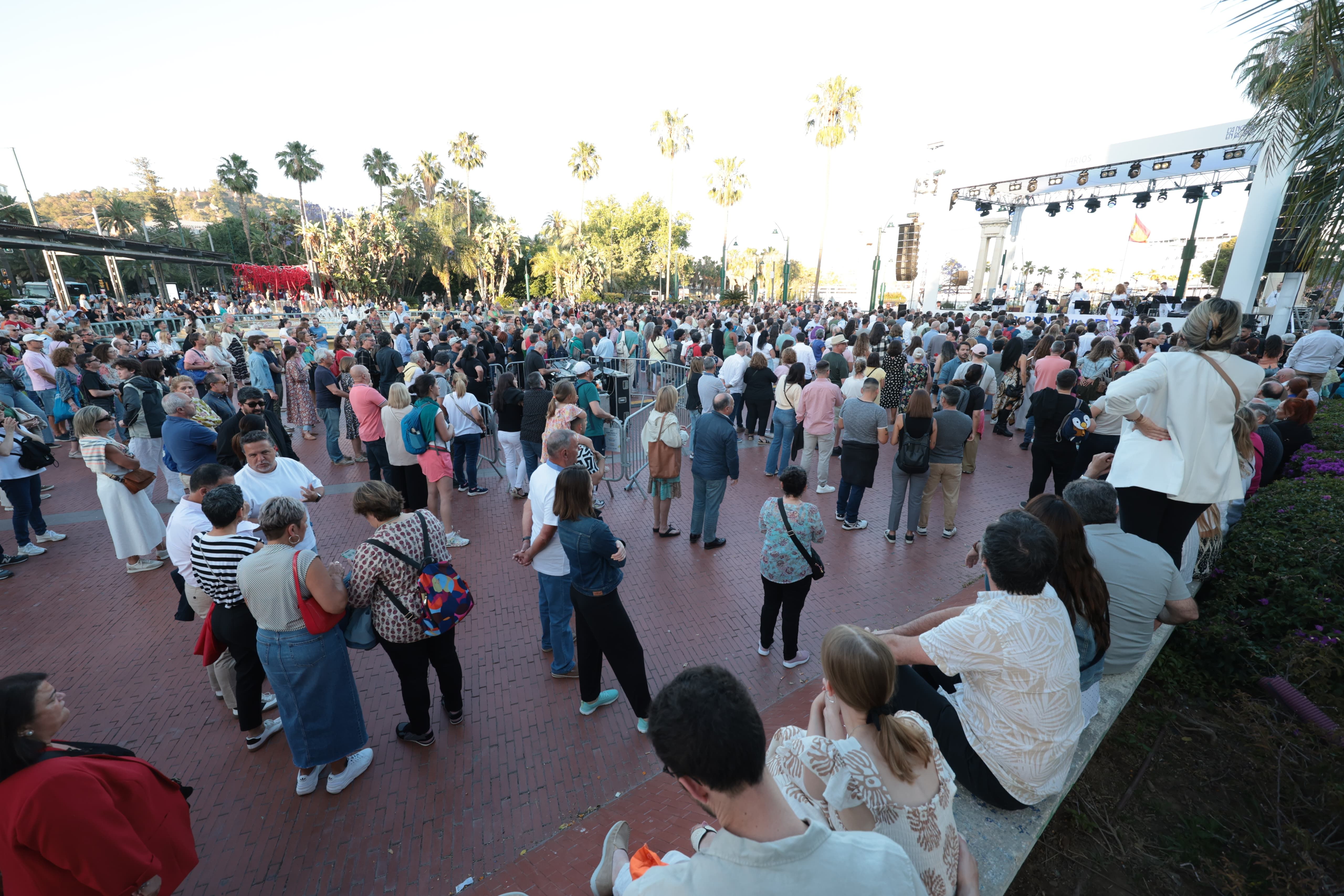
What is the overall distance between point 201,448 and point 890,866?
22.8 ft

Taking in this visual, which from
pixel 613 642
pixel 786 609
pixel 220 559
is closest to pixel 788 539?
pixel 786 609

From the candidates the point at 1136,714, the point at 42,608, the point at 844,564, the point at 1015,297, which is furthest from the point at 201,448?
the point at 1015,297

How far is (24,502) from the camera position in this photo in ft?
21.6

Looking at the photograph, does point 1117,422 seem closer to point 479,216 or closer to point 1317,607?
point 1317,607

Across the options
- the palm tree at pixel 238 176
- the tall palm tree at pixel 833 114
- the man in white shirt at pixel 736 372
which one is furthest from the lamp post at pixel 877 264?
the palm tree at pixel 238 176

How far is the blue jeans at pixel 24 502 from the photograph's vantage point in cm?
646

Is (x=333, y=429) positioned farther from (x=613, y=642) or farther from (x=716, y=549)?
(x=613, y=642)

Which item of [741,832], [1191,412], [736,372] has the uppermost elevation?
[1191,412]

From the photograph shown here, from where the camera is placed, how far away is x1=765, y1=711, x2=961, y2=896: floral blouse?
6.11 feet

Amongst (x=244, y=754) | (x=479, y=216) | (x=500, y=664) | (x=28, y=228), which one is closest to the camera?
(x=244, y=754)

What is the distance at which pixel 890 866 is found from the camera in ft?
4.50

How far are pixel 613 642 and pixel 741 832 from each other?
2421 mm

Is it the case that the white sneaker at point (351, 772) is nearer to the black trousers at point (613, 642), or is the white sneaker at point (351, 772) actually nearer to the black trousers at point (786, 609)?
the black trousers at point (613, 642)

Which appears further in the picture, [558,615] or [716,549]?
[716,549]
